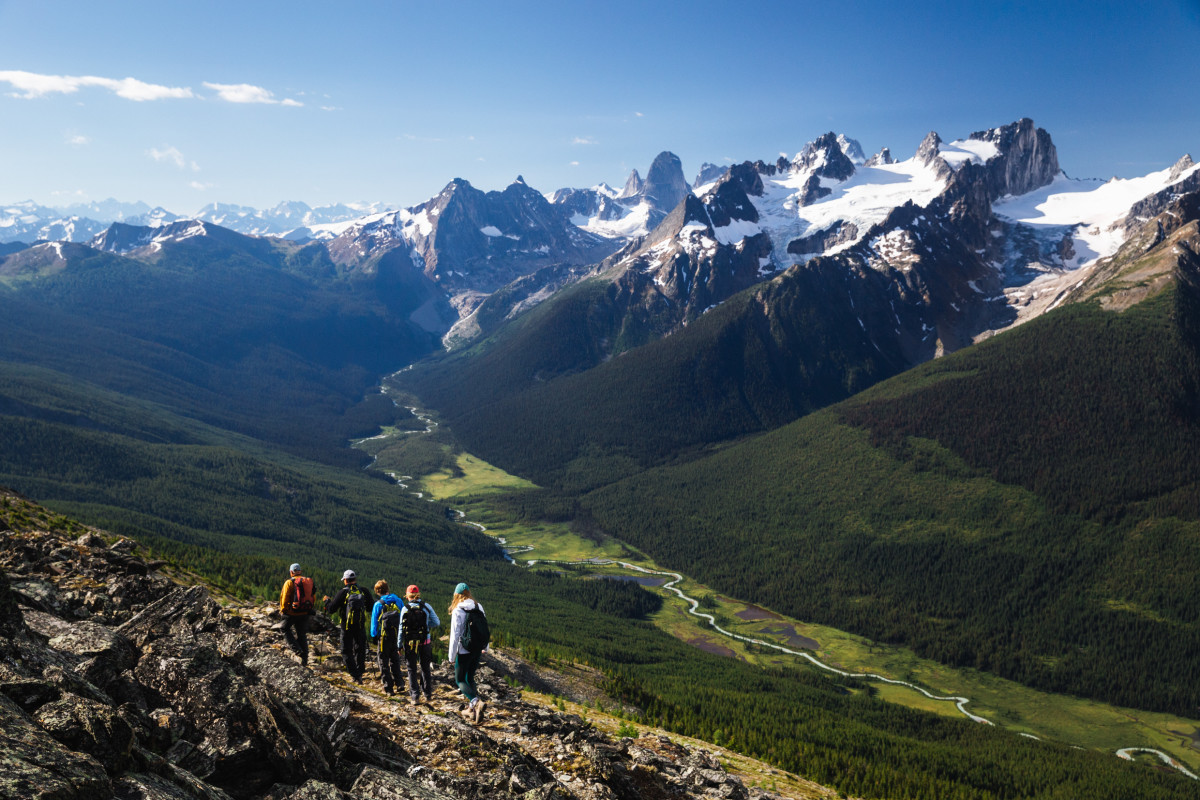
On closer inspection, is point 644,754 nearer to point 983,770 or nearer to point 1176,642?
point 983,770

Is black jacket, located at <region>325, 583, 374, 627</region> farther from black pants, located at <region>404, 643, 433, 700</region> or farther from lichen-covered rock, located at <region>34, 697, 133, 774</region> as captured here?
lichen-covered rock, located at <region>34, 697, 133, 774</region>

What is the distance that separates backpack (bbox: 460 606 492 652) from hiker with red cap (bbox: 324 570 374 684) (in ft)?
24.6

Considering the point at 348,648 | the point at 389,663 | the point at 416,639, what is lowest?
the point at 348,648

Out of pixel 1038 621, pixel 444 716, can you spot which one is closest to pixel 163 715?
pixel 444 716

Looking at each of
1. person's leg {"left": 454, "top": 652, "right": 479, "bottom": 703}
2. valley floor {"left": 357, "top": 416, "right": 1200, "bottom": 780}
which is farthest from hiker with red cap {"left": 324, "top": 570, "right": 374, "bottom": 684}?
valley floor {"left": 357, "top": 416, "right": 1200, "bottom": 780}

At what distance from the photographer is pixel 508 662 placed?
2948 inches

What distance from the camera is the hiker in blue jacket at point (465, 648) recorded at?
32062 mm

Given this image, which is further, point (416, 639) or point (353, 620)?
point (353, 620)

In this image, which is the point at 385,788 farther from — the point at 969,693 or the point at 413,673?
the point at 969,693

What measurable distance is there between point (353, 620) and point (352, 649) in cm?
216

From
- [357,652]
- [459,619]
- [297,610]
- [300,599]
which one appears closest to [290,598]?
[300,599]

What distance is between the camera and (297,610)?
3719 centimetres

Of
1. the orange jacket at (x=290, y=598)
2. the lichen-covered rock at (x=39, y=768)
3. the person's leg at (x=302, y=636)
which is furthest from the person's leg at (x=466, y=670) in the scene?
the lichen-covered rock at (x=39, y=768)

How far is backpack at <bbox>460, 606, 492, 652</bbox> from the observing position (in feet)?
105
